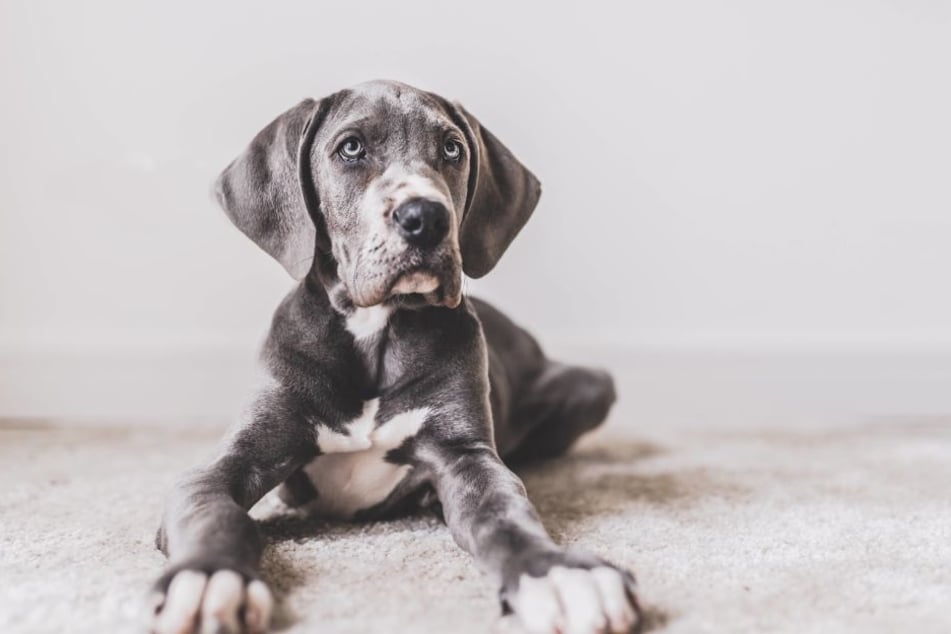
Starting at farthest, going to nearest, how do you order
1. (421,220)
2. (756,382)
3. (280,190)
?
1. (756,382)
2. (280,190)
3. (421,220)

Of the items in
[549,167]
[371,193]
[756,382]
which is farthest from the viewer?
[756,382]

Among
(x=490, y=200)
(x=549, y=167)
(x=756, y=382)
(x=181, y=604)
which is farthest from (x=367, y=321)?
(x=756, y=382)

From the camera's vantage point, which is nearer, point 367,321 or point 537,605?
point 537,605

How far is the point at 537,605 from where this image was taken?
60.5 inches

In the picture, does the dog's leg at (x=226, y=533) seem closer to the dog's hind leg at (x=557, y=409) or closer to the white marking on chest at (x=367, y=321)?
the white marking on chest at (x=367, y=321)

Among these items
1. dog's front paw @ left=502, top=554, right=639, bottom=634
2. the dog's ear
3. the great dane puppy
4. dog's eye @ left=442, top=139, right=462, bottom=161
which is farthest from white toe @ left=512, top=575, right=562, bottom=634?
dog's eye @ left=442, top=139, right=462, bottom=161

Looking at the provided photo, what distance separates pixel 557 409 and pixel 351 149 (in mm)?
1322

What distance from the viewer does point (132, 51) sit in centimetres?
371

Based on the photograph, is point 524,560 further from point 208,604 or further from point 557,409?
point 557,409

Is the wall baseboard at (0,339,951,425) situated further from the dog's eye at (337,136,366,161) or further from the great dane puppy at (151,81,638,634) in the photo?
Answer: the dog's eye at (337,136,366,161)

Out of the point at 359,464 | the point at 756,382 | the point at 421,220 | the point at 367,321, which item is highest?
the point at 421,220

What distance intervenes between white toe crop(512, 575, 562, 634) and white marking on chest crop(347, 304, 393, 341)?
0.81 metres

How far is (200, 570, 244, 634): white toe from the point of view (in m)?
1.47

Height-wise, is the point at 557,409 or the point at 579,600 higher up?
the point at 579,600
